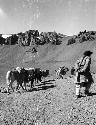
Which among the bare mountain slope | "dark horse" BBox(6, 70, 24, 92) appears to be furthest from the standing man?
the bare mountain slope

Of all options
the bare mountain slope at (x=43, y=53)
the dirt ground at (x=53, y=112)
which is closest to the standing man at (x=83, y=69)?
the dirt ground at (x=53, y=112)

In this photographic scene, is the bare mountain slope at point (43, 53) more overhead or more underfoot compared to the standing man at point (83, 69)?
more overhead

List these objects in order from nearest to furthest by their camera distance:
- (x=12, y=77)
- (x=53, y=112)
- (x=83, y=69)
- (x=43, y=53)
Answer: (x=53, y=112)
(x=83, y=69)
(x=12, y=77)
(x=43, y=53)

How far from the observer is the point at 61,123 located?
9.45m

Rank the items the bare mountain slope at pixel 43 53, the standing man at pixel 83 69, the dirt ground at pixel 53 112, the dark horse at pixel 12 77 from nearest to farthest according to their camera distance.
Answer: the dirt ground at pixel 53 112
the standing man at pixel 83 69
the dark horse at pixel 12 77
the bare mountain slope at pixel 43 53

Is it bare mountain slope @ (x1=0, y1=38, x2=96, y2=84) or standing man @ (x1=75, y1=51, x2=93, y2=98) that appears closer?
standing man @ (x1=75, y1=51, x2=93, y2=98)

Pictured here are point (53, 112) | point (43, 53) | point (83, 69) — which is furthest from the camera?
point (43, 53)

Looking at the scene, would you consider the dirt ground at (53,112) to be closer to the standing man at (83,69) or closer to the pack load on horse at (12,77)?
the standing man at (83,69)

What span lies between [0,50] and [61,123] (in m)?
120

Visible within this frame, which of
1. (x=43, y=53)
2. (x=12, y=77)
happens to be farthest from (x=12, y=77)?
(x=43, y=53)

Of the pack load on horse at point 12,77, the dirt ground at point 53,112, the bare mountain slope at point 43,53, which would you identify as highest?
the bare mountain slope at point 43,53

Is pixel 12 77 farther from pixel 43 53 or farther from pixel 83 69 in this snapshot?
pixel 43 53

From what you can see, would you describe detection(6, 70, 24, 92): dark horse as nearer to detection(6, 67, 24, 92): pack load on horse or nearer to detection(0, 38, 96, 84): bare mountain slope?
detection(6, 67, 24, 92): pack load on horse

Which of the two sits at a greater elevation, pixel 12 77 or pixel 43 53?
pixel 43 53
